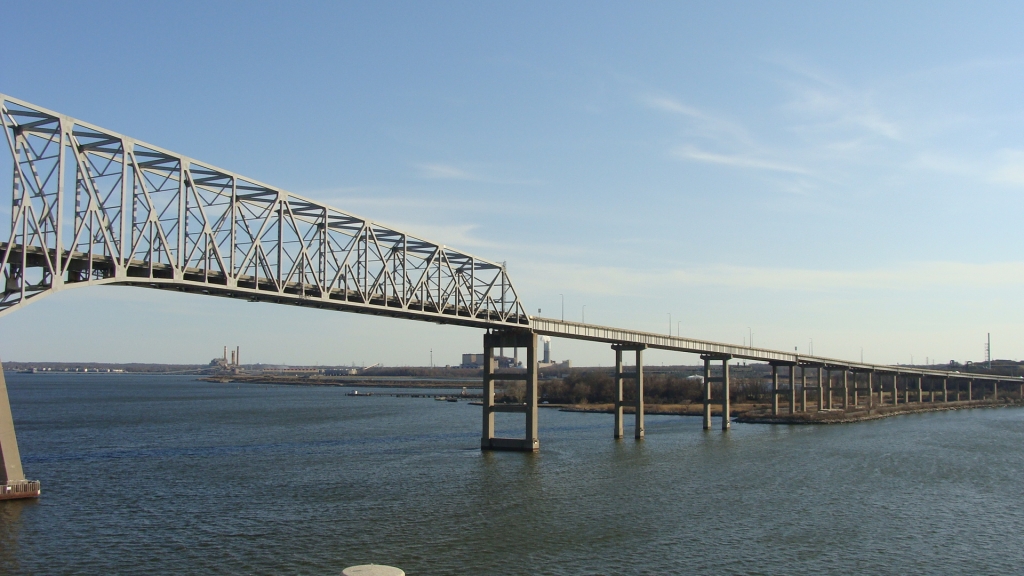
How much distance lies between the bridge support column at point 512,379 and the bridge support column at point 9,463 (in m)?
39.7

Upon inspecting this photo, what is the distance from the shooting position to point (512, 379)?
82.6m

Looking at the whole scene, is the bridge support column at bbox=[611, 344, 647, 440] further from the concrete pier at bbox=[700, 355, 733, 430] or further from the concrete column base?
the concrete column base

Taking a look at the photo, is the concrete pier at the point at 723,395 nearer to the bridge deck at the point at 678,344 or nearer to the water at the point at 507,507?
the bridge deck at the point at 678,344

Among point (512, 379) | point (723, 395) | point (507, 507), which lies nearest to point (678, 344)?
point (723, 395)

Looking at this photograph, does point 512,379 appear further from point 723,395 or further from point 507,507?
point 723,395

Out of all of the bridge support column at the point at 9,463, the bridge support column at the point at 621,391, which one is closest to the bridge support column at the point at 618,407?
the bridge support column at the point at 621,391

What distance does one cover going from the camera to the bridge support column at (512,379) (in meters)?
80.3

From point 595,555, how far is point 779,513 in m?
16.5

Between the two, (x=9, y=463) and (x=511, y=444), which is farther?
(x=511, y=444)

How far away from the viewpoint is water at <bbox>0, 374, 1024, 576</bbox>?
1483 inches

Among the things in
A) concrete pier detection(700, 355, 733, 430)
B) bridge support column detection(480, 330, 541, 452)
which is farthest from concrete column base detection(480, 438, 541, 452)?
concrete pier detection(700, 355, 733, 430)

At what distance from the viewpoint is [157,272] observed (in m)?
51.4

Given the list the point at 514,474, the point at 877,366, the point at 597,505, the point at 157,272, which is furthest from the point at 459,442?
the point at 877,366

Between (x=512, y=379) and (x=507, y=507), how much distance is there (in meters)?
32.5
